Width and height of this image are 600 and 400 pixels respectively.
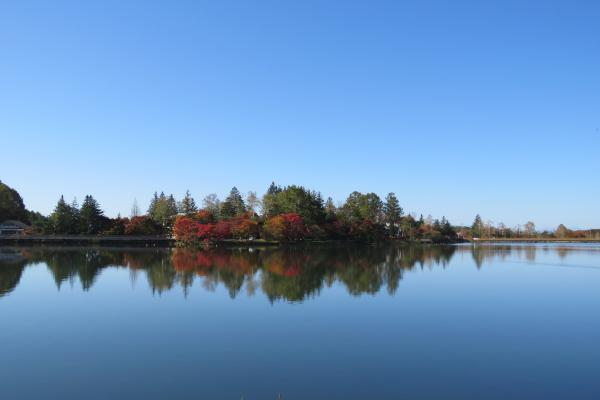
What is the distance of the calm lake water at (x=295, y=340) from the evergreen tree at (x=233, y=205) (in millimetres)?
52862

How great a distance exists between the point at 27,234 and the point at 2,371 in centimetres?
6490

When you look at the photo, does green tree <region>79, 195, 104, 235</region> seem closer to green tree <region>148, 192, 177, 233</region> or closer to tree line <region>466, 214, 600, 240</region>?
green tree <region>148, 192, 177, 233</region>

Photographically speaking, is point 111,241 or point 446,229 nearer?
point 111,241

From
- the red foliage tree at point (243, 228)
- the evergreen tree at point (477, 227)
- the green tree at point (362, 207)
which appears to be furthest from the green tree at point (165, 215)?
the evergreen tree at point (477, 227)

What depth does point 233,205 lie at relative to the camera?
80.7m

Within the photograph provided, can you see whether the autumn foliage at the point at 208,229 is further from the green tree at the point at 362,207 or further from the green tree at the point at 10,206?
the green tree at the point at 10,206

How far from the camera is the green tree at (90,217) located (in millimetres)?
61397

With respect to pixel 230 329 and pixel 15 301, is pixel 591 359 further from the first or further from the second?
pixel 15 301

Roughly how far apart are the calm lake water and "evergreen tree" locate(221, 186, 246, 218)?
52.9 meters

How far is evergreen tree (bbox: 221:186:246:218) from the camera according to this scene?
245 feet

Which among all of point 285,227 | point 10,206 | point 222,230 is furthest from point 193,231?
point 10,206

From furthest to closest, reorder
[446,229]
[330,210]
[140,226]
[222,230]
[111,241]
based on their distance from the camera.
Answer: [446,229] → [330,210] → [140,226] → [111,241] → [222,230]

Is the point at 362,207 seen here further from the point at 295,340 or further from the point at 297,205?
the point at 295,340

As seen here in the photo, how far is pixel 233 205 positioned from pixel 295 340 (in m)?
71.1
